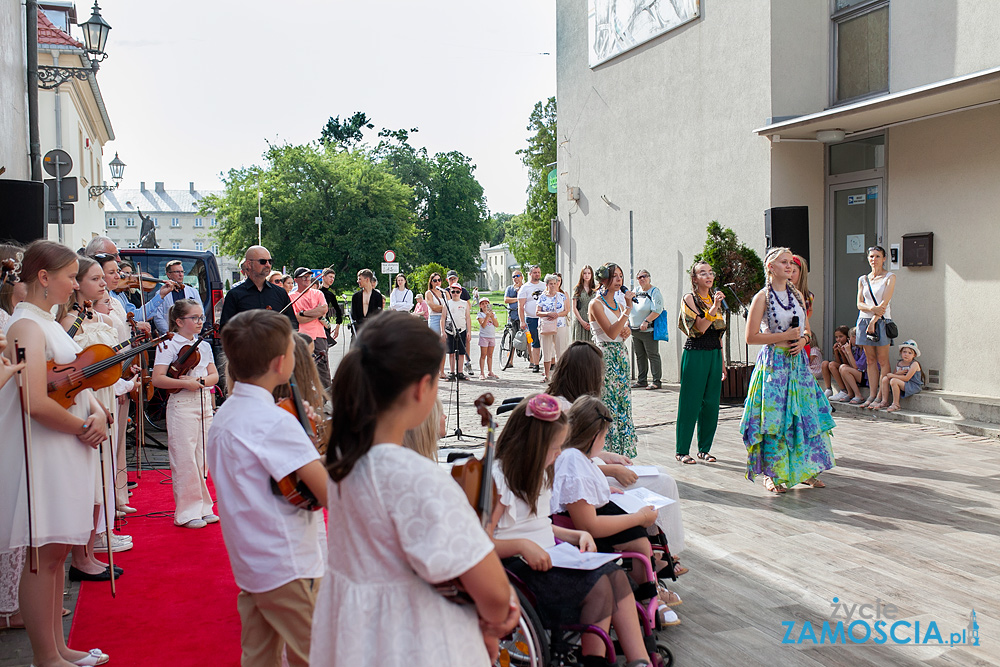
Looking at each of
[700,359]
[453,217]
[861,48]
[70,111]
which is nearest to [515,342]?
[861,48]

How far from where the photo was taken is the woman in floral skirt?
6910 mm

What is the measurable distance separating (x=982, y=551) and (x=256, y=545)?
4.46 m

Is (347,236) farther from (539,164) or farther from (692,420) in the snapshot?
(692,420)

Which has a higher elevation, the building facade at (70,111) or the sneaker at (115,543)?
the building facade at (70,111)

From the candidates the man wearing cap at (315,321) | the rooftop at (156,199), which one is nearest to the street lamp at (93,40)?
the man wearing cap at (315,321)

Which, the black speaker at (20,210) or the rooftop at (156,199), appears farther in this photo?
the rooftop at (156,199)

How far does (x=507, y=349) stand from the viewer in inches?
755

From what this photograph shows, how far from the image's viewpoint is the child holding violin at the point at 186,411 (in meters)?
5.93

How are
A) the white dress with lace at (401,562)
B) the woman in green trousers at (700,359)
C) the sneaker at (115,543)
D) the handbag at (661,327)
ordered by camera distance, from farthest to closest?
the handbag at (661,327) < the woman in green trousers at (700,359) < the sneaker at (115,543) < the white dress with lace at (401,562)

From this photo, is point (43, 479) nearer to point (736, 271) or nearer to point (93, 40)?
point (93, 40)

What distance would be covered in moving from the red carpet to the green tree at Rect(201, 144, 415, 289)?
40185 mm

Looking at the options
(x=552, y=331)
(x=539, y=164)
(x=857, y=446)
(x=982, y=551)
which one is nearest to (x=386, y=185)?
(x=539, y=164)

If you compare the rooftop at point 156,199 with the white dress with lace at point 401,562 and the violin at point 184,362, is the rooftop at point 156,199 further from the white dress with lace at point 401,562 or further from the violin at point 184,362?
the white dress with lace at point 401,562

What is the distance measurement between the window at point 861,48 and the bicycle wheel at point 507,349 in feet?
26.2
